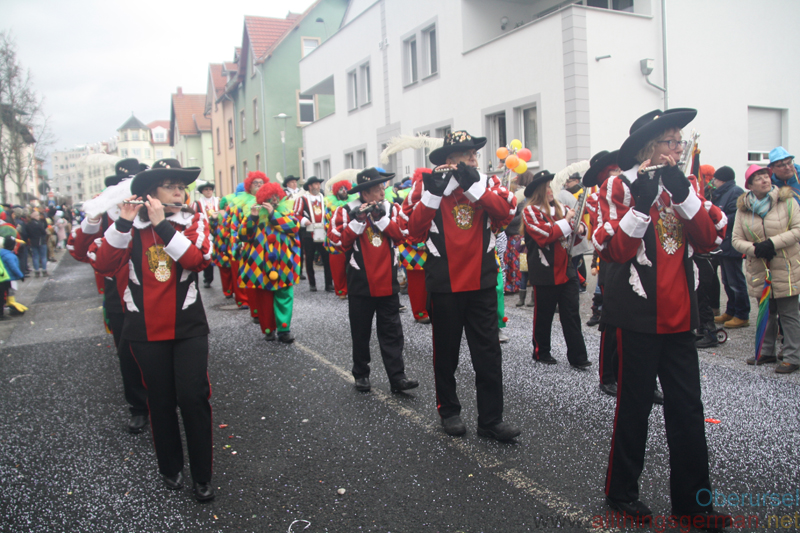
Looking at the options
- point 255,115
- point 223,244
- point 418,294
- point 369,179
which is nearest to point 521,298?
point 418,294

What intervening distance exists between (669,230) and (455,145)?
158 centimetres

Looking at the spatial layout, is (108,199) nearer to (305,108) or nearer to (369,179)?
(369,179)

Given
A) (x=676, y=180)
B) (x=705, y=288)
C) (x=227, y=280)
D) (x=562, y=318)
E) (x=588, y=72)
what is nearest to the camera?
(x=676, y=180)

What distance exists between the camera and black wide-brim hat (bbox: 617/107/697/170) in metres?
2.92

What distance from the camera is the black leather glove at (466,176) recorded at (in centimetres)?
395

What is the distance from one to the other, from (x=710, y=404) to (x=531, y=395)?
1359mm

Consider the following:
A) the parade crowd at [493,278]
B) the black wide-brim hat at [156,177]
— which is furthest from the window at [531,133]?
the black wide-brim hat at [156,177]

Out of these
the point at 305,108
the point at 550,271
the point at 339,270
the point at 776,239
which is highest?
the point at 305,108

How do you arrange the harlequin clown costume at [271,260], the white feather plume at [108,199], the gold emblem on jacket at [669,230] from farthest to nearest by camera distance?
the harlequin clown costume at [271,260] < the white feather plume at [108,199] < the gold emblem on jacket at [669,230]

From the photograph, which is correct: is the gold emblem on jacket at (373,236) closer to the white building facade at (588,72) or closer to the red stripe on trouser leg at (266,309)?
the red stripe on trouser leg at (266,309)

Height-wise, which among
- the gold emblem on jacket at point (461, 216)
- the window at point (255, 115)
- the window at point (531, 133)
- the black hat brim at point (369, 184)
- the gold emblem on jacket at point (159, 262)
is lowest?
the gold emblem on jacket at point (159, 262)

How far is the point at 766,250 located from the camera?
546 centimetres

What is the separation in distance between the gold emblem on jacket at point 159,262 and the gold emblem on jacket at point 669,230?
2.76 meters

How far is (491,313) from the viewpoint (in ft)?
13.5
